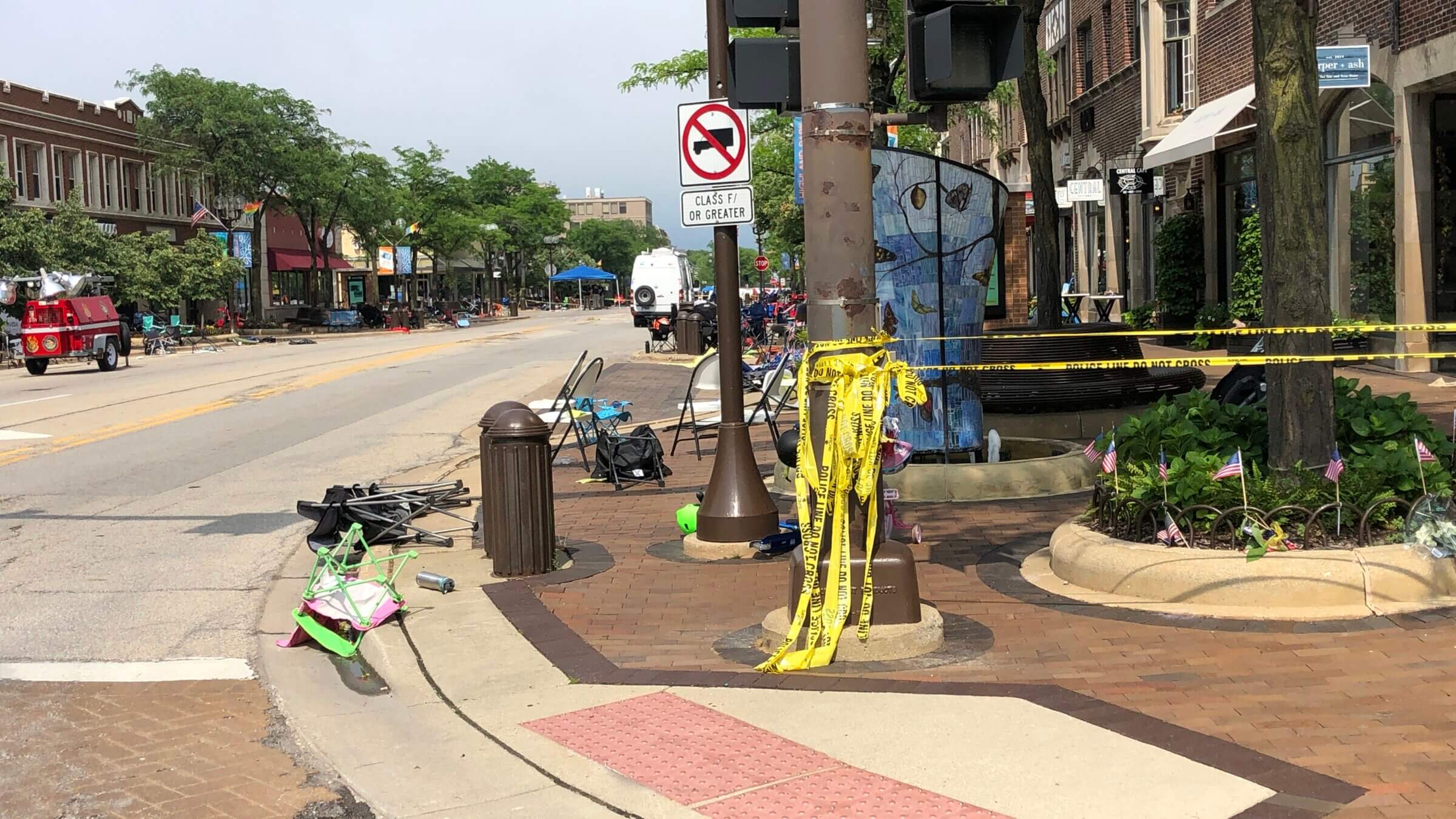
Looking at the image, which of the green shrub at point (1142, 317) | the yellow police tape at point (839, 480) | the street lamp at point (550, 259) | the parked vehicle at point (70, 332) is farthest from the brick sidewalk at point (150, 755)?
the street lamp at point (550, 259)

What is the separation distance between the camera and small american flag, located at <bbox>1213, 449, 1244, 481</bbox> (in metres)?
6.66

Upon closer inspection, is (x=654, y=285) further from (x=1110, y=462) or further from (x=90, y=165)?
(x=1110, y=462)

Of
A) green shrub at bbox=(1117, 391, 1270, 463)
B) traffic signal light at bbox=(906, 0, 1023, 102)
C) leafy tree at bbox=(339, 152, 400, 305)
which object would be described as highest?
leafy tree at bbox=(339, 152, 400, 305)

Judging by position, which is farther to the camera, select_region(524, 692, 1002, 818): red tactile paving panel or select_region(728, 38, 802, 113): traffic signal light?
select_region(728, 38, 802, 113): traffic signal light

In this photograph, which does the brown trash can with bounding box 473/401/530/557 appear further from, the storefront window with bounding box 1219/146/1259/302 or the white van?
the white van

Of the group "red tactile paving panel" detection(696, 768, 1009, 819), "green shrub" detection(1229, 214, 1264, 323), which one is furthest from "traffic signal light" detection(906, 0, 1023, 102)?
"green shrub" detection(1229, 214, 1264, 323)

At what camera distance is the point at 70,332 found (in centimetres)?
3075

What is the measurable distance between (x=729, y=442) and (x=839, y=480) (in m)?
2.64

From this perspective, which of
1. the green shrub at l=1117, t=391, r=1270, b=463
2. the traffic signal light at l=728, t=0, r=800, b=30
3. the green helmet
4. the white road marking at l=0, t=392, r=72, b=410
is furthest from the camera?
the white road marking at l=0, t=392, r=72, b=410

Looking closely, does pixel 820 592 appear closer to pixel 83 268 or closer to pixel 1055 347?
pixel 1055 347

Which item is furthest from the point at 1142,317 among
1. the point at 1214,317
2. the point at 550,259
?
the point at 550,259

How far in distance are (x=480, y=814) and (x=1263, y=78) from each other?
17.7ft

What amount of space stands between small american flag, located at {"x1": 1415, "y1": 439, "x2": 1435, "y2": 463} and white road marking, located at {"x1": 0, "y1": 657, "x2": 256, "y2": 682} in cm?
571

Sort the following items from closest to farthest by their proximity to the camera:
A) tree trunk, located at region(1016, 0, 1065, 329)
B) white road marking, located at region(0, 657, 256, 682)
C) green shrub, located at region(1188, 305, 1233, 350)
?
white road marking, located at region(0, 657, 256, 682)
tree trunk, located at region(1016, 0, 1065, 329)
green shrub, located at region(1188, 305, 1233, 350)
